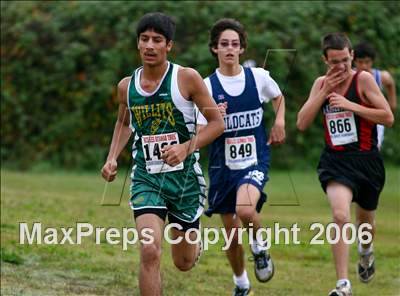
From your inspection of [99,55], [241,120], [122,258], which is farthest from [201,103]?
[99,55]

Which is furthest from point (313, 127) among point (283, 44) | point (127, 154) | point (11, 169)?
point (11, 169)

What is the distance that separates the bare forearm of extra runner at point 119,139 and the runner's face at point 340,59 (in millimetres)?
1940

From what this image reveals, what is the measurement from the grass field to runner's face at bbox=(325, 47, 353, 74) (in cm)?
138

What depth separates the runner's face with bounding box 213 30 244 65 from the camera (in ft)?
30.2

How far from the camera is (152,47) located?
24.6 ft

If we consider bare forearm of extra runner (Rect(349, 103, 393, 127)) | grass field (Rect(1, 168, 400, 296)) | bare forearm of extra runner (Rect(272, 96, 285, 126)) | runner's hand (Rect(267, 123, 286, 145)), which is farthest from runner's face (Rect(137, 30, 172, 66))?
grass field (Rect(1, 168, 400, 296))

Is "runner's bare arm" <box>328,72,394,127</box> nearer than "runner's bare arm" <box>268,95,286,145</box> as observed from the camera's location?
Yes

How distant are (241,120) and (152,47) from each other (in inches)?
67.3

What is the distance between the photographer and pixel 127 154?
22.5m

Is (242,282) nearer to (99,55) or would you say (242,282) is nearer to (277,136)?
(277,136)

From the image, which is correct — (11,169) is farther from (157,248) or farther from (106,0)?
(157,248)

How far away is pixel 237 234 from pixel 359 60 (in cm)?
426

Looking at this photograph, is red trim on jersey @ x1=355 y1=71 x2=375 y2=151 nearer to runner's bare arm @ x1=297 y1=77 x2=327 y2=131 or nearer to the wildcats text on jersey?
runner's bare arm @ x1=297 y1=77 x2=327 y2=131

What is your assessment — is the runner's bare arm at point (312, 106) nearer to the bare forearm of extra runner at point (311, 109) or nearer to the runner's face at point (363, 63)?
the bare forearm of extra runner at point (311, 109)
